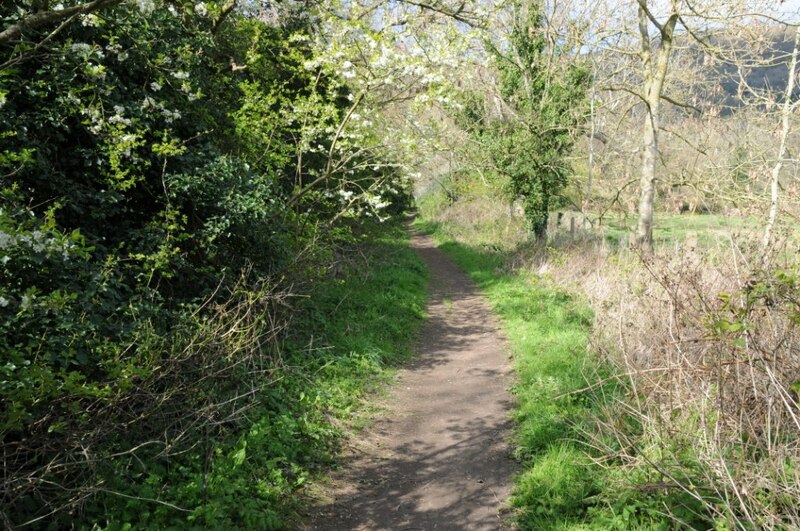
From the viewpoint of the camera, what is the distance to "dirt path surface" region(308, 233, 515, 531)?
4.71m

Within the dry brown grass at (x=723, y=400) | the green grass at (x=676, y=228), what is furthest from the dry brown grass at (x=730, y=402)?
the green grass at (x=676, y=228)

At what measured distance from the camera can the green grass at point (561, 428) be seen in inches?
163

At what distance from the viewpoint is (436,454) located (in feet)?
19.1

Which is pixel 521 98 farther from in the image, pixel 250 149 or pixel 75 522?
pixel 75 522

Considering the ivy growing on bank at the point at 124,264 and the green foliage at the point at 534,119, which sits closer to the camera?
the ivy growing on bank at the point at 124,264

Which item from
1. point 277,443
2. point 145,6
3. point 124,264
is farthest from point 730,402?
point 145,6

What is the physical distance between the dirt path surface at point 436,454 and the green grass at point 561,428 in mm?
246

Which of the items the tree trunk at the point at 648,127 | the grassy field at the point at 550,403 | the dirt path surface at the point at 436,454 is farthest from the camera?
the tree trunk at the point at 648,127

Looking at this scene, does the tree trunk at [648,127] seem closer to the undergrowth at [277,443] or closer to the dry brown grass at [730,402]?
the undergrowth at [277,443]

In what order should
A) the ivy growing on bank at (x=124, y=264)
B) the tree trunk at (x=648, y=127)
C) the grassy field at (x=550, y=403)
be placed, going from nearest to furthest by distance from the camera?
the ivy growing on bank at (x=124, y=264) < the grassy field at (x=550, y=403) < the tree trunk at (x=648, y=127)

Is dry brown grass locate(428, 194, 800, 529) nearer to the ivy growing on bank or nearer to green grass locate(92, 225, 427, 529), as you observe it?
green grass locate(92, 225, 427, 529)

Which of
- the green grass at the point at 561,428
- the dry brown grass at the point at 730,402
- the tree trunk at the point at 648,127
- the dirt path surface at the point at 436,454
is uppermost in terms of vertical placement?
the tree trunk at the point at 648,127

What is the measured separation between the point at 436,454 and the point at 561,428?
136cm

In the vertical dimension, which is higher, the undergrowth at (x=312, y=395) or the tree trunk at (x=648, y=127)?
the tree trunk at (x=648, y=127)
